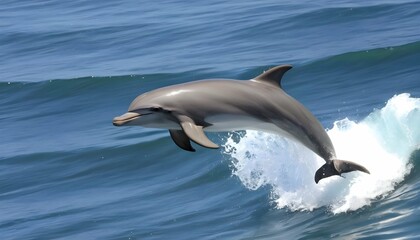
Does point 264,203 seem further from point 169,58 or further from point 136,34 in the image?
point 136,34

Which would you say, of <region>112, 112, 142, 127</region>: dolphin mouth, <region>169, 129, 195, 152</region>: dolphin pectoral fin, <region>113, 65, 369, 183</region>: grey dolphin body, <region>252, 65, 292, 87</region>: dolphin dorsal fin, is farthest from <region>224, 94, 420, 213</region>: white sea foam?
<region>112, 112, 142, 127</region>: dolphin mouth

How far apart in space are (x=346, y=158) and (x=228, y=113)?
3.14 m

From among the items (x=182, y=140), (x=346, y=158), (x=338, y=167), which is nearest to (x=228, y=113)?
(x=182, y=140)

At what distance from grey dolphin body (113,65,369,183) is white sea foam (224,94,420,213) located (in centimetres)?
119

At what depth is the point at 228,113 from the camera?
38.6 feet

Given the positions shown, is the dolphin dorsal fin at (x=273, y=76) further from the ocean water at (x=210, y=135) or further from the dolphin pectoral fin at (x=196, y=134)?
the ocean water at (x=210, y=135)

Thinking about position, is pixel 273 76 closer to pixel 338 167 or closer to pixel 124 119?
pixel 338 167

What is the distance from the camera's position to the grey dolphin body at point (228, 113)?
1130 centimetres

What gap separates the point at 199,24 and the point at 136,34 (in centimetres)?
137

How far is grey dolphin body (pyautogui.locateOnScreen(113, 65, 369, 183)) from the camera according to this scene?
37.1ft

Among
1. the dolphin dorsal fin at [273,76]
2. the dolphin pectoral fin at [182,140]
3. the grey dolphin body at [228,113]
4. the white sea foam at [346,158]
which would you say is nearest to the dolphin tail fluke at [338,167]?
the grey dolphin body at [228,113]

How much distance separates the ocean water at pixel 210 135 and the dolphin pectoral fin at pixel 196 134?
83.5 inches

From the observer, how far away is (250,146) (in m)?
15.6

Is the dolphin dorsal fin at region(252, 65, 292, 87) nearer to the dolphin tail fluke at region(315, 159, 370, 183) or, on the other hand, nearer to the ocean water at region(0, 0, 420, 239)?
the dolphin tail fluke at region(315, 159, 370, 183)
